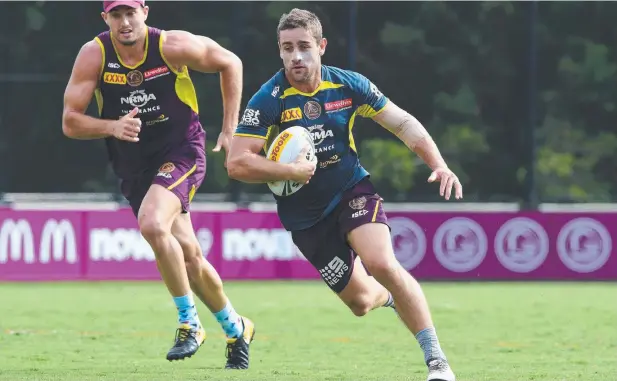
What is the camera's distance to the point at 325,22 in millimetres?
18641

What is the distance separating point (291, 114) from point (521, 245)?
394 inches

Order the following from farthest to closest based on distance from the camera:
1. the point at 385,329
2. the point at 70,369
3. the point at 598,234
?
the point at 598,234 → the point at 385,329 → the point at 70,369

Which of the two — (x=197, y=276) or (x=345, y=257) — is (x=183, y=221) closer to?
(x=197, y=276)

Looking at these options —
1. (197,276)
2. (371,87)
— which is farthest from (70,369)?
(371,87)

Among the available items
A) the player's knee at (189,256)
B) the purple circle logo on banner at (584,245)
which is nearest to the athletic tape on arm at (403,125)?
the player's knee at (189,256)

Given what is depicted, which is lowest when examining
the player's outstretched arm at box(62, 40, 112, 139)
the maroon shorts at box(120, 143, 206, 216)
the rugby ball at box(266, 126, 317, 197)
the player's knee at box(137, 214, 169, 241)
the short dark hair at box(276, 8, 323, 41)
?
the player's knee at box(137, 214, 169, 241)

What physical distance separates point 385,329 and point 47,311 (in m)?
3.58

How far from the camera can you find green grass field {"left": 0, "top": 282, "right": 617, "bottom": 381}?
8562 millimetres

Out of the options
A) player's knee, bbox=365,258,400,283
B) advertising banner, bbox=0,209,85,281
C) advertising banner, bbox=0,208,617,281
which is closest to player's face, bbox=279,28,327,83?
player's knee, bbox=365,258,400,283

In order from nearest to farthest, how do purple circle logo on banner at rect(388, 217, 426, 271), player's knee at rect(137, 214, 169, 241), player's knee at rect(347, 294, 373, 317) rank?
player's knee at rect(347, 294, 373, 317) → player's knee at rect(137, 214, 169, 241) → purple circle logo on banner at rect(388, 217, 426, 271)

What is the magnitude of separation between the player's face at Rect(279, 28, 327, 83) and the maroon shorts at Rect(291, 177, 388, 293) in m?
Answer: 0.76

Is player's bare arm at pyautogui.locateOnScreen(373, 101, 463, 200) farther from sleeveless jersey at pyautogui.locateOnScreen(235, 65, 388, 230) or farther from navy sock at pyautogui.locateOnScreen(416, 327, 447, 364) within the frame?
navy sock at pyautogui.locateOnScreen(416, 327, 447, 364)

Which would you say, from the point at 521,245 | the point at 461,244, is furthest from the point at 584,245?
the point at 461,244

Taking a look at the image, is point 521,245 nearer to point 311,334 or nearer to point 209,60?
point 311,334
